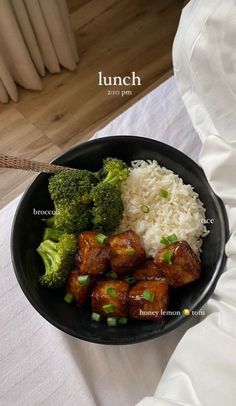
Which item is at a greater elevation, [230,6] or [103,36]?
[230,6]

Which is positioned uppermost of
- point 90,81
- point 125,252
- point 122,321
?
point 125,252

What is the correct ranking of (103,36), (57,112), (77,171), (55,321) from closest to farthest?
(55,321) < (77,171) < (57,112) < (103,36)

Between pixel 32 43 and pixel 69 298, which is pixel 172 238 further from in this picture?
pixel 32 43

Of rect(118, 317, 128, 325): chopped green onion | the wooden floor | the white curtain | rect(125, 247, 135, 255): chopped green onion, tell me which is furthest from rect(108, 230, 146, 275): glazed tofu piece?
the white curtain

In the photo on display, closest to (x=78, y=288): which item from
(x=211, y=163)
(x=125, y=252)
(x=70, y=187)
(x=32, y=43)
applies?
(x=125, y=252)

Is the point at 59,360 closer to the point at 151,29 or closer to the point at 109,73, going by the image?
the point at 109,73

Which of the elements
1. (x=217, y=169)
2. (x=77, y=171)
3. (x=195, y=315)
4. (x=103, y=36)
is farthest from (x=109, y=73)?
(x=195, y=315)

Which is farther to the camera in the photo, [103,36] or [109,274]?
[103,36]

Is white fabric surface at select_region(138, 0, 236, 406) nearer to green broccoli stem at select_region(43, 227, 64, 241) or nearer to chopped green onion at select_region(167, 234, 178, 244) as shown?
chopped green onion at select_region(167, 234, 178, 244)
